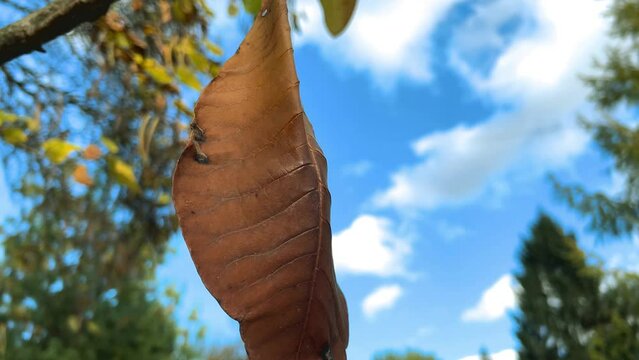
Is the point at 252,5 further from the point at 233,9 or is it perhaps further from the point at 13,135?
the point at 233,9

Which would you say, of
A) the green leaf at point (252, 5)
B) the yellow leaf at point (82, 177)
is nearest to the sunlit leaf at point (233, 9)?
the yellow leaf at point (82, 177)

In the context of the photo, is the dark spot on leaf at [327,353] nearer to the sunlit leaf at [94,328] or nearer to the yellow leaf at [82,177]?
→ the yellow leaf at [82,177]

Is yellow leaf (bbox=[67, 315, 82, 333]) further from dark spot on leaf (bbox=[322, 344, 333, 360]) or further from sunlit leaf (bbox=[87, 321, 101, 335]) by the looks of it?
dark spot on leaf (bbox=[322, 344, 333, 360])

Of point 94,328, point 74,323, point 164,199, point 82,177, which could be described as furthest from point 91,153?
point 74,323

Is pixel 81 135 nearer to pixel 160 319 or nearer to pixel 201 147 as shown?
pixel 201 147

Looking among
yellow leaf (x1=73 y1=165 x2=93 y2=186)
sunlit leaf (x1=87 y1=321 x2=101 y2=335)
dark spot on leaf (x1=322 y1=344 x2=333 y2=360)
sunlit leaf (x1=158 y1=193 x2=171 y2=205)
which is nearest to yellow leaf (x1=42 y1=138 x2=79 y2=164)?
yellow leaf (x1=73 y1=165 x2=93 y2=186)

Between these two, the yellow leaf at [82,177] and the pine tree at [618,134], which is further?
the pine tree at [618,134]

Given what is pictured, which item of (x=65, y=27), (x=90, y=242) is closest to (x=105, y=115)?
(x=65, y=27)
